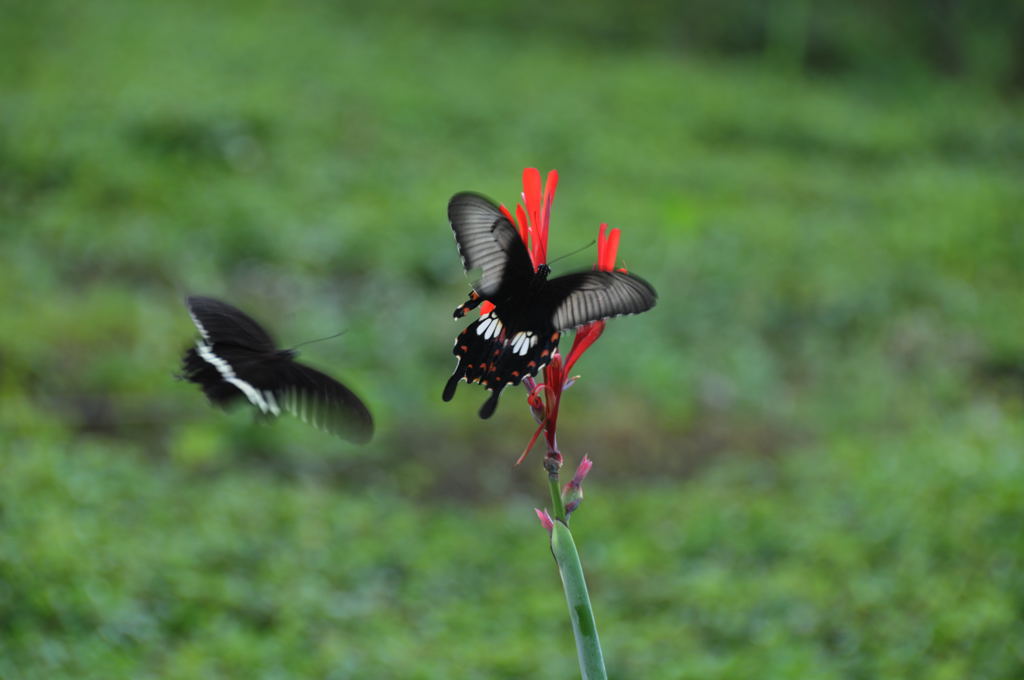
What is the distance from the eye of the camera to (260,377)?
1288mm

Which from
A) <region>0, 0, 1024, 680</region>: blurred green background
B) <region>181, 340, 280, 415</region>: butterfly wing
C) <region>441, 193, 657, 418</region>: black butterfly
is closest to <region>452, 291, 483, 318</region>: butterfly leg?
<region>441, 193, 657, 418</region>: black butterfly

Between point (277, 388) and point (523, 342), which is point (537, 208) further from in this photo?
point (277, 388)

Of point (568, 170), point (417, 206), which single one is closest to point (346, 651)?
point (417, 206)

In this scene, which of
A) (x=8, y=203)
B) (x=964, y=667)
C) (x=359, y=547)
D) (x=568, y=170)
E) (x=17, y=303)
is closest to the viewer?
(x=964, y=667)

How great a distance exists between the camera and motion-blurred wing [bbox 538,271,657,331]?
3.77 ft

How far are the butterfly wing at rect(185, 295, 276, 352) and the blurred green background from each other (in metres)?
1.27

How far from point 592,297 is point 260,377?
0.43 meters

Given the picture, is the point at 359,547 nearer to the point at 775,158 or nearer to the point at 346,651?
the point at 346,651

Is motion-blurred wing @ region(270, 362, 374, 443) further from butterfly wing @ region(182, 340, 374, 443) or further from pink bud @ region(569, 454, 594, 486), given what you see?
pink bud @ region(569, 454, 594, 486)

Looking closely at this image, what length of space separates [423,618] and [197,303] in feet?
5.31

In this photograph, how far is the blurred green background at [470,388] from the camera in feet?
8.71

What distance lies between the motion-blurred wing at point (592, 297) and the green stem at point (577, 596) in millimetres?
246

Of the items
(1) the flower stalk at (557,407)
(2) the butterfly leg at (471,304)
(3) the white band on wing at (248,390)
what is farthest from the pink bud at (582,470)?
(3) the white band on wing at (248,390)

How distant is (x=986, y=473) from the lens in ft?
10.5
